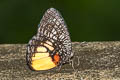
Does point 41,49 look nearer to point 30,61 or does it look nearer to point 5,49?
point 30,61

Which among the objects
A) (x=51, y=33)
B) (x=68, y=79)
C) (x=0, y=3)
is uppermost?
(x=0, y=3)

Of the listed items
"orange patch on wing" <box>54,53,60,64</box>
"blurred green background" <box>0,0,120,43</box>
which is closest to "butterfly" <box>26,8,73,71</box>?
"orange patch on wing" <box>54,53,60,64</box>

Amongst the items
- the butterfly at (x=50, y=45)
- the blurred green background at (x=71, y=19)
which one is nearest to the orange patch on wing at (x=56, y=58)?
the butterfly at (x=50, y=45)

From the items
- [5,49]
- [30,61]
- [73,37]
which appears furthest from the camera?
[73,37]

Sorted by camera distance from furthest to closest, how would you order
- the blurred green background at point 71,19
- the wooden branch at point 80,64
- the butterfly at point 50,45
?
the blurred green background at point 71,19
the butterfly at point 50,45
the wooden branch at point 80,64

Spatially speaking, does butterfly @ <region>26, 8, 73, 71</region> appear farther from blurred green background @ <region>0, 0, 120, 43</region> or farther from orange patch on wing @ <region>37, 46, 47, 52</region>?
blurred green background @ <region>0, 0, 120, 43</region>

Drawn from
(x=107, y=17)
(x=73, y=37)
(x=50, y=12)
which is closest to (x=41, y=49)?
(x=50, y=12)

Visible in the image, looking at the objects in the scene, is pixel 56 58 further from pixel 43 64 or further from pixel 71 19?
pixel 71 19

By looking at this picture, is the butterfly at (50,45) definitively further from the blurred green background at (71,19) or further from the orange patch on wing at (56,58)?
the blurred green background at (71,19)
